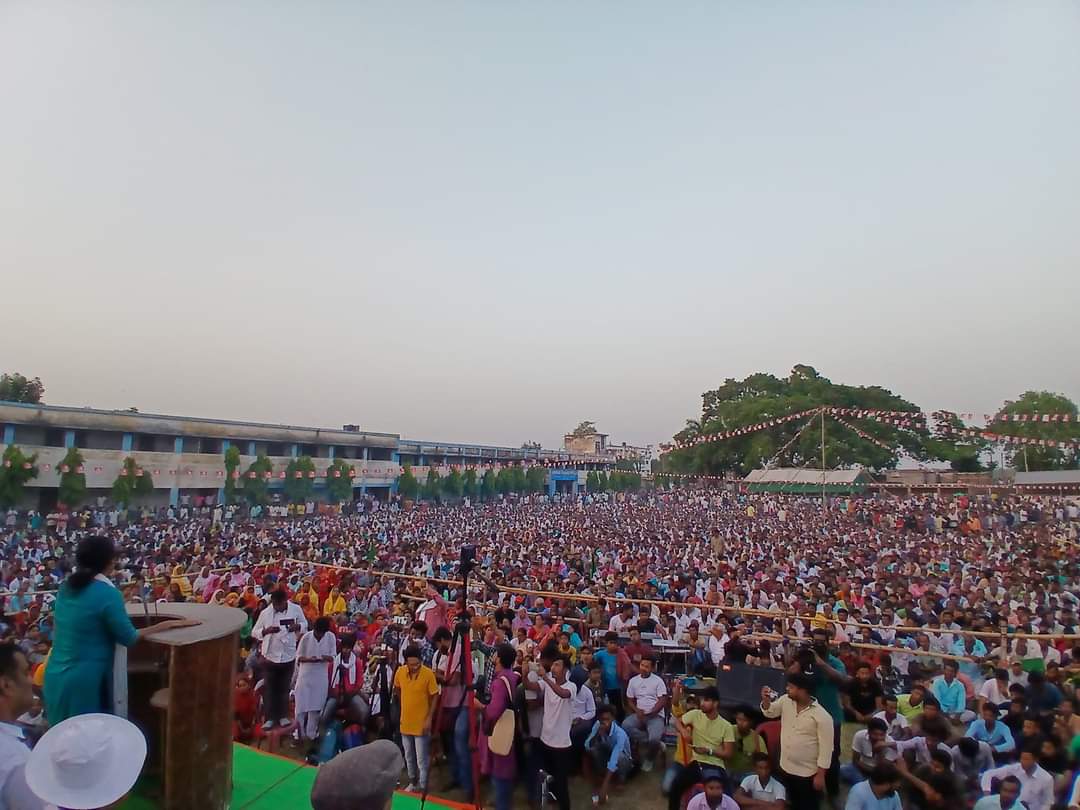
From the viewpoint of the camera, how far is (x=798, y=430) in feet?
146

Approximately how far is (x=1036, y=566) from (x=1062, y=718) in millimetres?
11541

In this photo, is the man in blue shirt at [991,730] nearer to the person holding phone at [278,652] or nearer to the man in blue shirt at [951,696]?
the man in blue shirt at [951,696]

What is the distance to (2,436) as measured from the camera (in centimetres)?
2658

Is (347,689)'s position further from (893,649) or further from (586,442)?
(586,442)

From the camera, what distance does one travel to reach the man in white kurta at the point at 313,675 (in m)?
5.90

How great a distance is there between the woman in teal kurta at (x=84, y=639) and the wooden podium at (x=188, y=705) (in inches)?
3.5

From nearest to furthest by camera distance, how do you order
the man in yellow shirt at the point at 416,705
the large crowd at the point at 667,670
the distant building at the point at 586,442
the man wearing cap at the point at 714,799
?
the man wearing cap at the point at 714,799 → the large crowd at the point at 667,670 → the man in yellow shirt at the point at 416,705 → the distant building at the point at 586,442

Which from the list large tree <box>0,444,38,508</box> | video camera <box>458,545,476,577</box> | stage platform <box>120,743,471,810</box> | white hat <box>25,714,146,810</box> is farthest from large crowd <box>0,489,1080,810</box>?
large tree <box>0,444,38,508</box>

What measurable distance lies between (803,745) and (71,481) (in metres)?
28.4

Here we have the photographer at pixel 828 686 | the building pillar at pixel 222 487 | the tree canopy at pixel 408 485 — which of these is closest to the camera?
the photographer at pixel 828 686

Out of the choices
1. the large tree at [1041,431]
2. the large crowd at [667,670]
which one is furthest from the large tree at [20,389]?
the large tree at [1041,431]

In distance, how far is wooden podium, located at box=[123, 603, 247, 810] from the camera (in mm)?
2834

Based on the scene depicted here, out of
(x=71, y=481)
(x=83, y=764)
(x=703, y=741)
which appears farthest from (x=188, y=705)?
(x=71, y=481)

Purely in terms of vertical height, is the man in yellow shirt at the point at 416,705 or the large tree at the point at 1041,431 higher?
the large tree at the point at 1041,431
